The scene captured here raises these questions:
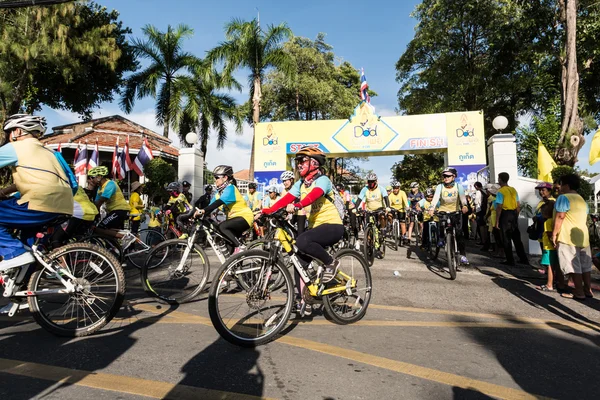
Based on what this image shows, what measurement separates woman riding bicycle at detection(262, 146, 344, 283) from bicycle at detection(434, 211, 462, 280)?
347cm

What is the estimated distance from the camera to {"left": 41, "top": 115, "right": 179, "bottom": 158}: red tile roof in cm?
2215

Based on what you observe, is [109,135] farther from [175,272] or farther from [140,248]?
[175,272]

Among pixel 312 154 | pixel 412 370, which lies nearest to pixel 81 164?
pixel 312 154

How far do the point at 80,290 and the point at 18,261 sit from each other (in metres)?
0.58

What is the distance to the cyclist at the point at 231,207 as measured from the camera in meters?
5.57

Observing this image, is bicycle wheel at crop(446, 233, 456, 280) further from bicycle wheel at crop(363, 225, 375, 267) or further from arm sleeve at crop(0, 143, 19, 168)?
arm sleeve at crop(0, 143, 19, 168)

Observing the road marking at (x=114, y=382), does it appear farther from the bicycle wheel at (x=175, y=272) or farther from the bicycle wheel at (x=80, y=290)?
the bicycle wheel at (x=175, y=272)

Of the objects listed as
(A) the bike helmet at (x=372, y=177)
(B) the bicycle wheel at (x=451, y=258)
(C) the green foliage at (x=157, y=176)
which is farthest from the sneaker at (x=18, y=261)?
(C) the green foliage at (x=157, y=176)

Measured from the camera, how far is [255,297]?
360 cm

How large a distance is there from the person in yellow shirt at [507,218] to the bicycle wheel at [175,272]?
6.52 m

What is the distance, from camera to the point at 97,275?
12.0 ft

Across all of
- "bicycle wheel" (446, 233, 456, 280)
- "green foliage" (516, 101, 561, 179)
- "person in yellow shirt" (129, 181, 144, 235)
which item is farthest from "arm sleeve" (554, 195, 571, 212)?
"green foliage" (516, 101, 561, 179)

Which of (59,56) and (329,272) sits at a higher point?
(59,56)

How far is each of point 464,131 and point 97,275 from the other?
54.8 feet
